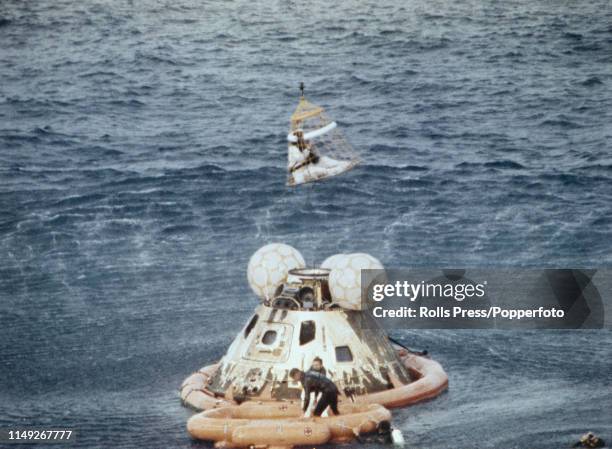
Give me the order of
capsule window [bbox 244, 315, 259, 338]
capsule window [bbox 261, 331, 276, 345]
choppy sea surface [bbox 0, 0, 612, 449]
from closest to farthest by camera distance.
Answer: capsule window [bbox 261, 331, 276, 345] < capsule window [bbox 244, 315, 259, 338] < choppy sea surface [bbox 0, 0, 612, 449]

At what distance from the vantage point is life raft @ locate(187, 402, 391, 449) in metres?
25.0

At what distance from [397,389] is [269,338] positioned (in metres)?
2.79

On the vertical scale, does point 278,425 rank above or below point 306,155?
below

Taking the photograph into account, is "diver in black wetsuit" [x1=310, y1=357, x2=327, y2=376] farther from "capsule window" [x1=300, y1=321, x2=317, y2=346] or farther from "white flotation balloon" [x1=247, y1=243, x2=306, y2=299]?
"white flotation balloon" [x1=247, y1=243, x2=306, y2=299]

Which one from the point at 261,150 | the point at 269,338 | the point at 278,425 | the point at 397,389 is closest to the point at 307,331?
the point at 269,338

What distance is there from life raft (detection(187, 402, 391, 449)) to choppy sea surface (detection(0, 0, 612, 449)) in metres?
6.60

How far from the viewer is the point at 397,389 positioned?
27281mm

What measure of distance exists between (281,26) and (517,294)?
12506 millimetres

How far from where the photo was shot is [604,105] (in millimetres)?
36031

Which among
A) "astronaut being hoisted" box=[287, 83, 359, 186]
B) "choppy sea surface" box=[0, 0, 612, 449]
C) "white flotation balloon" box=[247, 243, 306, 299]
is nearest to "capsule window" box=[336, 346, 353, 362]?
"white flotation balloon" box=[247, 243, 306, 299]

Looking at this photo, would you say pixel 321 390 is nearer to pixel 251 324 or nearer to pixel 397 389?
pixel 397 389

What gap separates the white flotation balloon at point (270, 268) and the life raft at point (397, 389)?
91.2 inches

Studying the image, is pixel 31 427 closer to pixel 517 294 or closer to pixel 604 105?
pixel 517 294

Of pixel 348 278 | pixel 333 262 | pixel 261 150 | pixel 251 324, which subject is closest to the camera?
pixel 348 278
